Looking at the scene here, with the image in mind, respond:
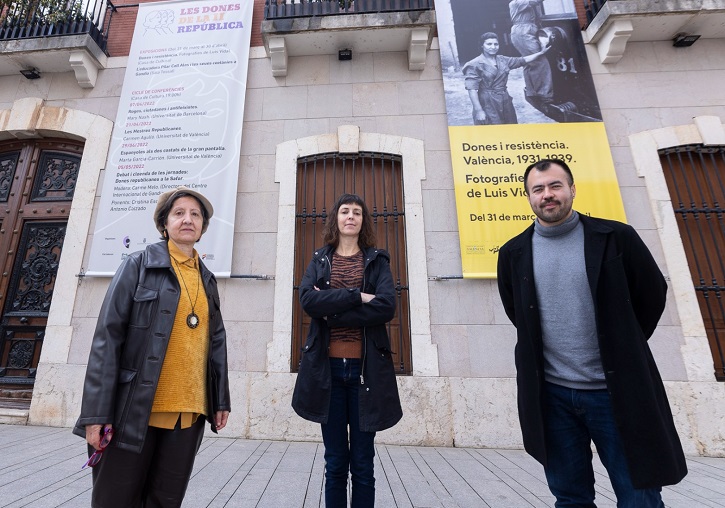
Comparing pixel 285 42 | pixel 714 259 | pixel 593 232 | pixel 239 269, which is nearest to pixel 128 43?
pixel 285 42

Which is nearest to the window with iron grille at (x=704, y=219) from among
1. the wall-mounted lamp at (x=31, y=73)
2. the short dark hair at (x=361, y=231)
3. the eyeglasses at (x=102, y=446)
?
the short dark hair at (x=361, y=231)

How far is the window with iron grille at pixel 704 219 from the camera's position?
4531 millimetres

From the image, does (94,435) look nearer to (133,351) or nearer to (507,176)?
(133,351)

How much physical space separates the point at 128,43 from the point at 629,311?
8096mm

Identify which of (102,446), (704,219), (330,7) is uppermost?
(330,7)

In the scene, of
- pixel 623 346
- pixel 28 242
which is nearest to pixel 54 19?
pixel 28 242

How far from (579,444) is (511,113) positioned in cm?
472

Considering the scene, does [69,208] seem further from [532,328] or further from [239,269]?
[532,328]

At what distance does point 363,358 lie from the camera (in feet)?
7.09

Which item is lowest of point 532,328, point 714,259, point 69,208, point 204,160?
point 532,328

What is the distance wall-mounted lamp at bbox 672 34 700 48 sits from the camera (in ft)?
17.8

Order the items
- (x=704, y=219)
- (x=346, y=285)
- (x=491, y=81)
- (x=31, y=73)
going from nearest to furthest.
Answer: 1. (x=346, y=285)
2. (x=704, y=219)
3. (x=491, y=81)
4. (x=31, y=73)

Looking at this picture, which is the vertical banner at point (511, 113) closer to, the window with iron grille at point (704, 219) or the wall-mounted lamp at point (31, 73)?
the window with iron grille at point (704, 219)

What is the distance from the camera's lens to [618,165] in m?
5.01
